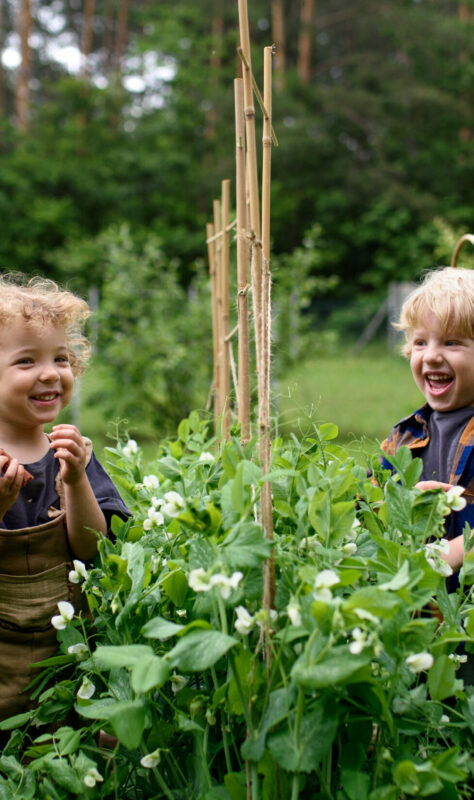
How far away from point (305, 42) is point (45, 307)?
83.5ft

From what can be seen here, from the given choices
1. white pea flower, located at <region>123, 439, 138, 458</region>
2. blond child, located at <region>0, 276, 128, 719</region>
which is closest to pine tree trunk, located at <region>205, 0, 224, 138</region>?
white pea flower, located at <region>123, 439, 138, 458</region>

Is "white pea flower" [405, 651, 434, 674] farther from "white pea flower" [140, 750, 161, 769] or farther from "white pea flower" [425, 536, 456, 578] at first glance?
"white pea flower" [140, 750, 161, 769]

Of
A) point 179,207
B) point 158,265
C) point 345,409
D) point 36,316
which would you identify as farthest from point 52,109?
point 36,316

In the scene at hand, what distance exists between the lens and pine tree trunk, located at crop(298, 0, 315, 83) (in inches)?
963

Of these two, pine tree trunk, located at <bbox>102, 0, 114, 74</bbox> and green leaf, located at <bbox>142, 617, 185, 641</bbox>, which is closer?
green leaf, located at <bbox>142, 617, 185, 641</bbox>

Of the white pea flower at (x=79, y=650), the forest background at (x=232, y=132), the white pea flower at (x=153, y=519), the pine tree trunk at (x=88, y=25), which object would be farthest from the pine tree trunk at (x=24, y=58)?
the white pea flower at (x=79, y=650)

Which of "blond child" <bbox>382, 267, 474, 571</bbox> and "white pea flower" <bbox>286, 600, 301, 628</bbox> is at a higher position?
"blond child" <bbox>382, 267, 474, 571</bbox>

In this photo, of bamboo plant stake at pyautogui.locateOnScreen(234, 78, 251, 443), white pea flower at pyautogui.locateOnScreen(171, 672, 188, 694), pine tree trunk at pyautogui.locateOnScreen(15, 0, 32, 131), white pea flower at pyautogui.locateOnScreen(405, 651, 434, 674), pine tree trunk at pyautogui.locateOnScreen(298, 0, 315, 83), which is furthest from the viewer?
pine tree trunk at pyautogui.locateOnScreen(298, 0, 315, 83)

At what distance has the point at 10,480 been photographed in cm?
169

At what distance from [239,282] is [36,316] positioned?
50 centimetres

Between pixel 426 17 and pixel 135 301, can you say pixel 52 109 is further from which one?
pixel 135 301

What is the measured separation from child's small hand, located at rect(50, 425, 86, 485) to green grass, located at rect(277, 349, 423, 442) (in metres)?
4.43

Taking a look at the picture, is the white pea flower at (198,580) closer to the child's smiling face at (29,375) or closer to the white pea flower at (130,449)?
the child's smiling face at (29,375)

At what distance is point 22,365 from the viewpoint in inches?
75.3
